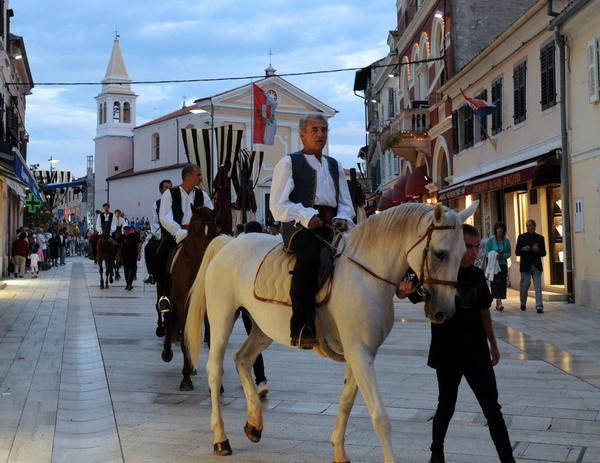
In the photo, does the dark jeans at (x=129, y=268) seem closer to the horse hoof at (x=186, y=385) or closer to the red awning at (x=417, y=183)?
the red awning at (x=417, y=183)

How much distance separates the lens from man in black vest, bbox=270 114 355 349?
5.00m

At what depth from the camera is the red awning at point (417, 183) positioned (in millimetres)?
31891

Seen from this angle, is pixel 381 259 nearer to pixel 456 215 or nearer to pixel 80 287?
pixel 456 215

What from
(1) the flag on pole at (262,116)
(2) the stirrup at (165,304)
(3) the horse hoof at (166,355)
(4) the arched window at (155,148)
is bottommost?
(3) the horse hoof at (166,355)

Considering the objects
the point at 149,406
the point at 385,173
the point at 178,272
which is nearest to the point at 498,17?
the point at 385,173

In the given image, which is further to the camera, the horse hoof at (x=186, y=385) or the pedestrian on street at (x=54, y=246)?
the pedestrian on street at (x=54, y=246)

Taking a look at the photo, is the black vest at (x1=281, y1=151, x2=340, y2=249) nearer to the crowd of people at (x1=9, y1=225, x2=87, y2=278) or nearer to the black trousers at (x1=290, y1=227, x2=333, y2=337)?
the black trousers at (x1=290, y1=227, x2=333, y2=337)

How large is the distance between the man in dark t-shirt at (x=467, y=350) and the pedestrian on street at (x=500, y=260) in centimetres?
1123

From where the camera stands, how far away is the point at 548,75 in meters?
18.9

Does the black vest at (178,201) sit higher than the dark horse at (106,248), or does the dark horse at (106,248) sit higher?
the black vest at (178,201)

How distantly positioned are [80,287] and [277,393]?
690 inches

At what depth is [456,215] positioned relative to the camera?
4523mm

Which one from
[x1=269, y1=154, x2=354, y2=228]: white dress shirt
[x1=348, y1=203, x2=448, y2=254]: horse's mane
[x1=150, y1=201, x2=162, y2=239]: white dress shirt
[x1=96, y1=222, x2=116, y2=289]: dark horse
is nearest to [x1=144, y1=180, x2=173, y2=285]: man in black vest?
[x1=150, y1=201, x2=162, y2=239]: white dress shirt

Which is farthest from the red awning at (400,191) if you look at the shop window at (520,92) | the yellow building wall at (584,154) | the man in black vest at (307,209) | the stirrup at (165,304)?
the man in black vest at (307,209)
